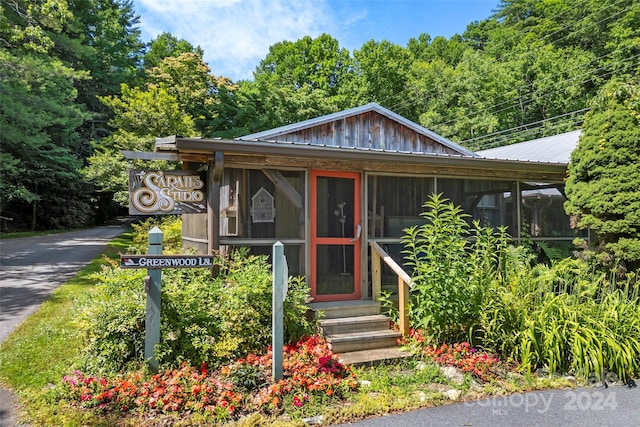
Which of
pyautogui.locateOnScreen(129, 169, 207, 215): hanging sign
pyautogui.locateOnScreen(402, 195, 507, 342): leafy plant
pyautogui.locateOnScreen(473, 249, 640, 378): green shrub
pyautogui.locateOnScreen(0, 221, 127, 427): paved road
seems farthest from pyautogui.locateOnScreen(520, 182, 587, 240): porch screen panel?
pyautogui.locateOnScreen(0, 221, 127, 427): paved road

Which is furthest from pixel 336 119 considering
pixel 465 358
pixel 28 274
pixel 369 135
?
pixel 28 274

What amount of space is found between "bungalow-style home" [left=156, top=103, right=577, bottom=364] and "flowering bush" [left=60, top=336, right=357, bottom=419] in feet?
2.83

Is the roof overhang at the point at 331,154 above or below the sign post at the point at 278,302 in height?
above

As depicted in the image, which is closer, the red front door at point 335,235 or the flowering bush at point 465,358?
the flowering bush at point 465,358

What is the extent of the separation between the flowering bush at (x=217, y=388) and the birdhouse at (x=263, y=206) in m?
1.99

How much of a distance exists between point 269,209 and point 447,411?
10.6 ft

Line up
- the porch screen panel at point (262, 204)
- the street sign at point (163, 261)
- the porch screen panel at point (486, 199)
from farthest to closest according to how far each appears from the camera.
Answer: the porch screen panel at point (486, 199) < the porch screen panel at point (262, 204) < the street sign at point (163, 261)

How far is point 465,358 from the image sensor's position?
429 cm

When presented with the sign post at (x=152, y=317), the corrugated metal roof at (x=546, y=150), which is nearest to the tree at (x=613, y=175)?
the corrugated metal roof at (x=546, y=150)

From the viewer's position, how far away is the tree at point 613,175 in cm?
562

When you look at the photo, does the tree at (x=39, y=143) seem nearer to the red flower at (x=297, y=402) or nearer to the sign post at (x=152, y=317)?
the sign post at (x=152, y=317)

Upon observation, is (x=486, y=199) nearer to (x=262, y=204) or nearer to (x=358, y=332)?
(x=358, y=332)

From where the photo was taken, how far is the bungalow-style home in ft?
16.4

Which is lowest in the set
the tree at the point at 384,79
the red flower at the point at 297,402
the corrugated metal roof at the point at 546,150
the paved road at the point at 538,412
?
the paved road at the point at 538,412
